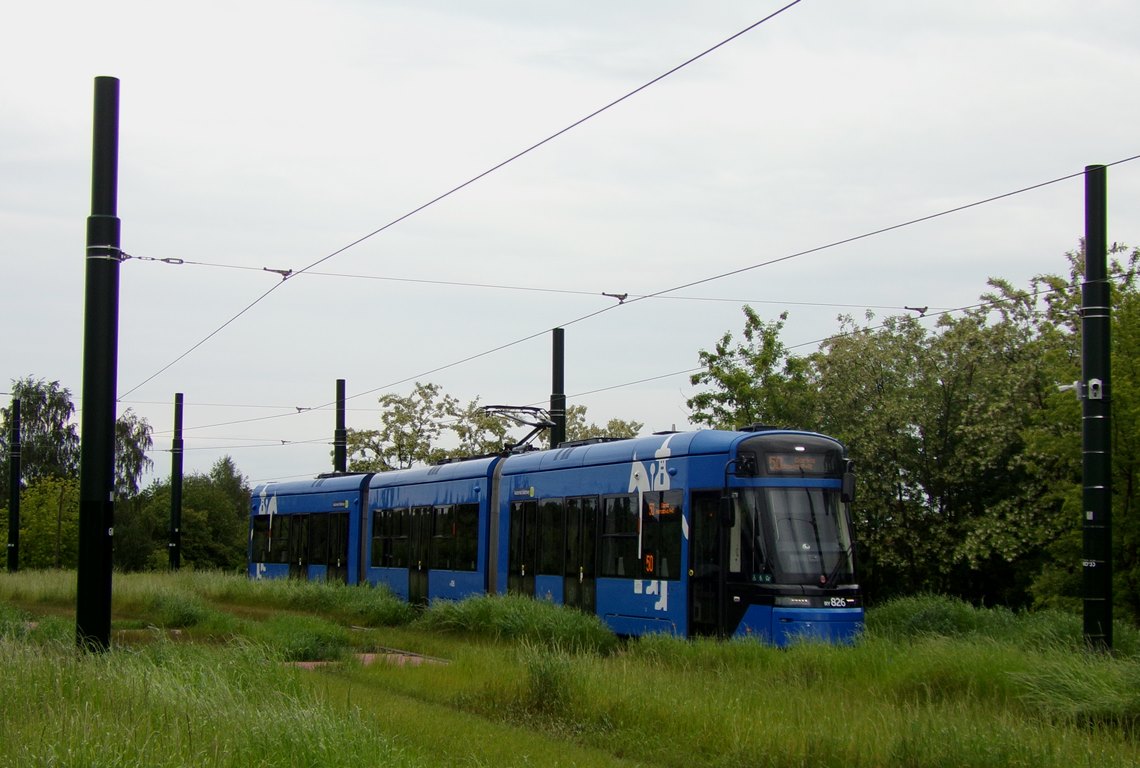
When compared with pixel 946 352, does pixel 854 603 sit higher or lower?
lower

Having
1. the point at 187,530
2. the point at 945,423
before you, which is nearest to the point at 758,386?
the point at 945,423

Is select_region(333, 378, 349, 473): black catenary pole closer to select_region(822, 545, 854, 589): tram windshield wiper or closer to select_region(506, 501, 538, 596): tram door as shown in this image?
select_region(506, 501, 538, 596): tram door

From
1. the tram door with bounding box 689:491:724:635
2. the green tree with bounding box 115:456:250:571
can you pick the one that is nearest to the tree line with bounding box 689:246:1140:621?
the tram door with bounding box 689:491:724:635

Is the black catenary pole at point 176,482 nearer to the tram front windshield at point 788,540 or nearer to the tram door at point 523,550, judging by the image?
the tram door at point 523,550

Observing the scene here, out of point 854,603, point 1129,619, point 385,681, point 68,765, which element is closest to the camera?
point 68,765

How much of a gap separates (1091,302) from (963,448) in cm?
1832

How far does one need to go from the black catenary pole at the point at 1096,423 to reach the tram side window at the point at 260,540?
2790 cm

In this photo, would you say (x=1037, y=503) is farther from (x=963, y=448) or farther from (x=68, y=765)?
(x=68, y=765)

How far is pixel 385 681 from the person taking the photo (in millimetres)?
14570

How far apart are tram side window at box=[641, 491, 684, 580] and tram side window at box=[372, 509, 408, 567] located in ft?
35.9

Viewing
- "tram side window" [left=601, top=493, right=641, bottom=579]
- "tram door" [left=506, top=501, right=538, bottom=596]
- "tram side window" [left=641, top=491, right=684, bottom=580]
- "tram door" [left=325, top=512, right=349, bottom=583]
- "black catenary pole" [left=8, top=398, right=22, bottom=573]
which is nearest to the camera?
"tram side window" [left=641, top=491, right=684, bottom=580]

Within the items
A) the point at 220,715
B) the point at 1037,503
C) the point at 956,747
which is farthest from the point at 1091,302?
the point at 1037,503

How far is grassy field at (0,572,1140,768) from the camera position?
8.15 m

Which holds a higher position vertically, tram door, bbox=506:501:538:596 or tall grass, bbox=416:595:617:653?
tram door, bbox=506:501:538:596
